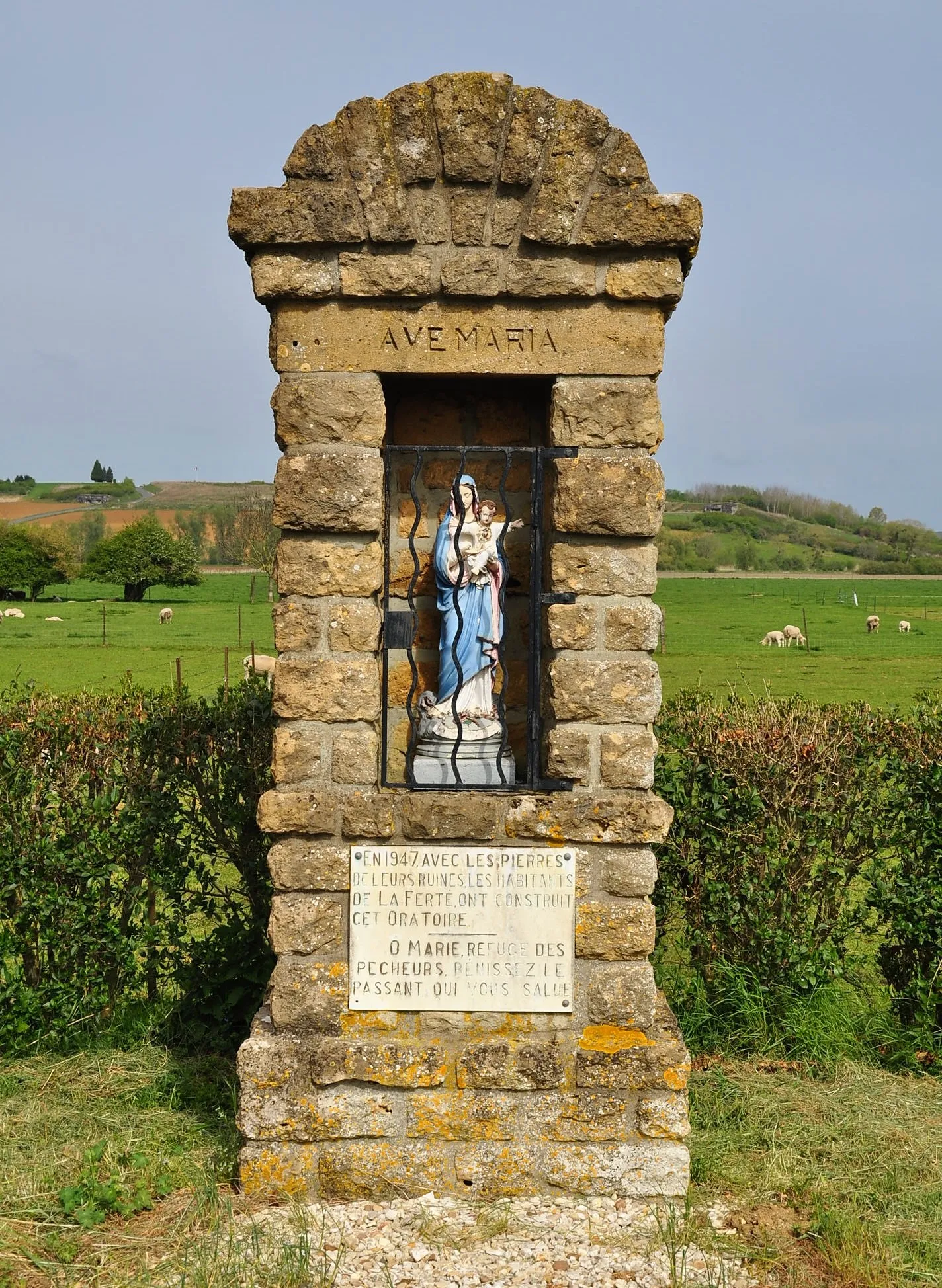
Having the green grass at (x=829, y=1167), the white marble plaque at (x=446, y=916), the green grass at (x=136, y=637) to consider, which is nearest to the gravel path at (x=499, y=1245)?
the green grass at (x=829, y=1167)

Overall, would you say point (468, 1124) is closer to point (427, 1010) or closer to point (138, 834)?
point (427, 1010)

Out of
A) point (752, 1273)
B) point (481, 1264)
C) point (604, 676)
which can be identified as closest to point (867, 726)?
point (604, 676)

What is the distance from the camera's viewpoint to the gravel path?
12.3ft

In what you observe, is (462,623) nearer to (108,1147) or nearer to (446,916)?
(446,916)

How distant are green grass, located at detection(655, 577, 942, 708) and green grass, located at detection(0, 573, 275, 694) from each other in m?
12.2

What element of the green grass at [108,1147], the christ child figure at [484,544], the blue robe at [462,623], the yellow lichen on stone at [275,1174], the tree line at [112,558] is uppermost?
the tree line at [112,558]

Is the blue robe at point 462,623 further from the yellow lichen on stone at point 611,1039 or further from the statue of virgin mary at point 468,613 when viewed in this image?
the yellow lichen on stone at point 611,1039

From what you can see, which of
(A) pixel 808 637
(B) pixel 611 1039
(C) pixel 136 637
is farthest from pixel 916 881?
(A) pixel 808 637

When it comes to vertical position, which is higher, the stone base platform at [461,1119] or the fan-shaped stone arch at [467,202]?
the fan-shaped stone arch at [467,202]

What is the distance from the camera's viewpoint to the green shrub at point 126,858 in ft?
18.5

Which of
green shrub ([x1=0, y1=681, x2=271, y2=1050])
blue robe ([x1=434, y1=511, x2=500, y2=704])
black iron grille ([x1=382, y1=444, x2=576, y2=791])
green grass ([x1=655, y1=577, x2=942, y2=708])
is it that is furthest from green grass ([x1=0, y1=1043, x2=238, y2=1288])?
green grass ([x1=655, y1=577, x2=942, y2=708])

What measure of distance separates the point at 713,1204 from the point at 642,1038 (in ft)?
2.28

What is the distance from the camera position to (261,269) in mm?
4172

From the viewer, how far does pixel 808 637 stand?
4097cm
